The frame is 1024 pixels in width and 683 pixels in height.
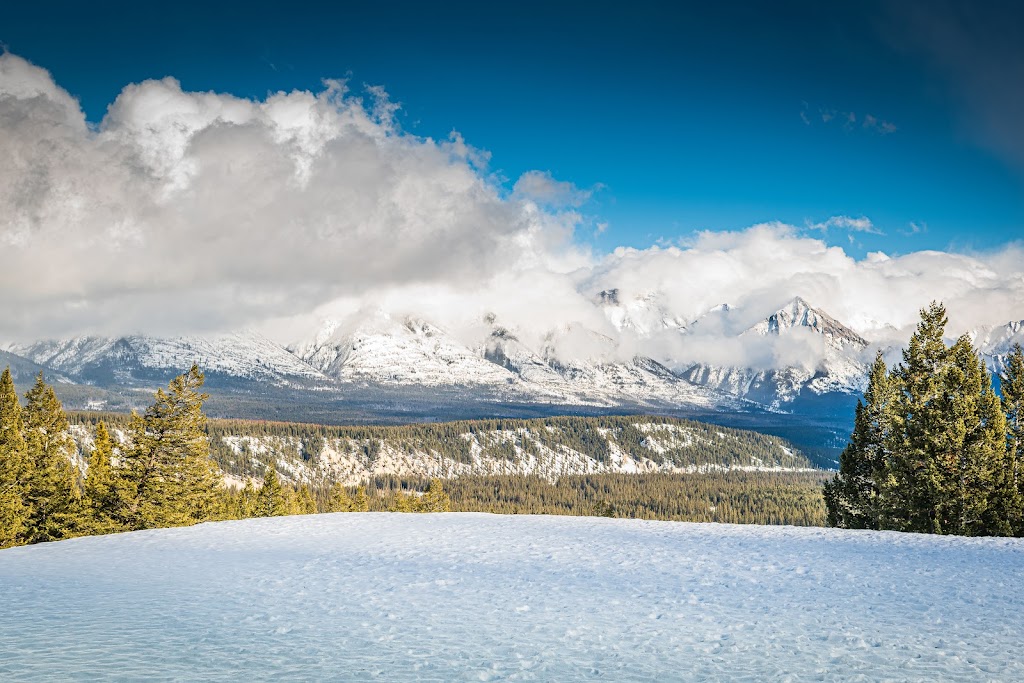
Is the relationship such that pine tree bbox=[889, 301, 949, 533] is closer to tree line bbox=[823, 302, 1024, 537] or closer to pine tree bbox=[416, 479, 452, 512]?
tree line bbox=[823, 302, 1024, 537]

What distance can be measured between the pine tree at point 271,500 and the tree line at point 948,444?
59347 mm

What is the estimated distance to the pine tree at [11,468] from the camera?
1480 inches

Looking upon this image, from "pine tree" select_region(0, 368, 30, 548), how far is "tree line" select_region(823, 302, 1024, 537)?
155 ft

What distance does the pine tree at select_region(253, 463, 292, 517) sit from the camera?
3044 inches

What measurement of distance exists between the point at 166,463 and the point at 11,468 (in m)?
7.67

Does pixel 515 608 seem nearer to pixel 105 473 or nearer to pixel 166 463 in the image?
pixel 166 463

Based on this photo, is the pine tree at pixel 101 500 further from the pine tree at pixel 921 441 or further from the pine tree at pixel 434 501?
the pine tree at pixel 434 501

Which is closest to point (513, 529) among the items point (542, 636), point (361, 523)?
point (361, 523)

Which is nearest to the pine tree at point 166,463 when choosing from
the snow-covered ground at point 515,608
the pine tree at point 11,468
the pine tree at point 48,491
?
the pine tree at point 48,491

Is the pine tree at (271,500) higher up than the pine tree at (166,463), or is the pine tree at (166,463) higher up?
the pine tree at (166,463)

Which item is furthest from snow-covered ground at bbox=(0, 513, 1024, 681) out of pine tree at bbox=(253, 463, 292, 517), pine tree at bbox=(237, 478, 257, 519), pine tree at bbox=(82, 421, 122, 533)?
pine tree at bbox=(237, 478, 257, 519)

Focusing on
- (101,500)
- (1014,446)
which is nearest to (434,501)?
(101,500)

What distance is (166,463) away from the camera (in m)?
42.6

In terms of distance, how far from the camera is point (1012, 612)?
1659 centimetres
